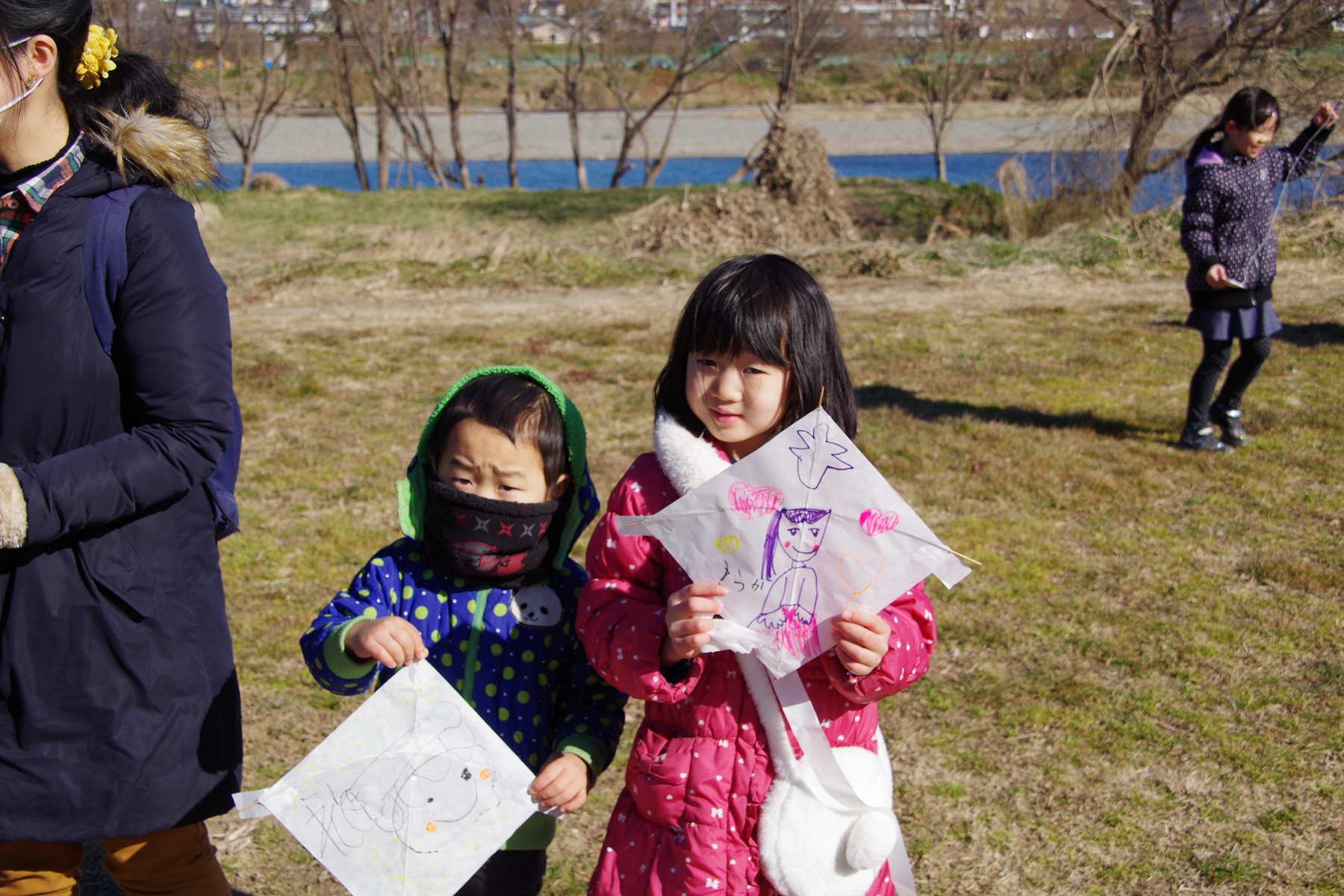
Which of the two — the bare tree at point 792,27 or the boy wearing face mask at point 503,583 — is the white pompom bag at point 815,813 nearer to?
the boy wearing face mask at point 503,583

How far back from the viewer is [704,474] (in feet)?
5.19

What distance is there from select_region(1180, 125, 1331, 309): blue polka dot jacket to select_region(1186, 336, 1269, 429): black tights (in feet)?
0.66

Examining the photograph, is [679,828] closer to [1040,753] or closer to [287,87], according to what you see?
[1040,753]

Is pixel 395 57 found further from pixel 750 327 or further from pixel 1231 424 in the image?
pixel 750 327

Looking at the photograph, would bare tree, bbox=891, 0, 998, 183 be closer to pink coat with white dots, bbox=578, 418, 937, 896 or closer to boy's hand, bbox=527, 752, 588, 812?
pink coat with white dots, bbox=578, 418, 937, 896

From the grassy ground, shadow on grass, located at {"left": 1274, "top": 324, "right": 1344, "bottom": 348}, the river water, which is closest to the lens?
the grassy ground

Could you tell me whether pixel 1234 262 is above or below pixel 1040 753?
above

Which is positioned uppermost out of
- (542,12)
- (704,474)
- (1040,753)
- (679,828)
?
(542,12)

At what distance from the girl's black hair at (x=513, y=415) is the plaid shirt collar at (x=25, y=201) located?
26.4 inches

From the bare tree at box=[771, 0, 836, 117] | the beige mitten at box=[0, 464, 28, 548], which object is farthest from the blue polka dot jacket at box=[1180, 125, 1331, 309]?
the bare tree at box=[771, 0, 836, 117]

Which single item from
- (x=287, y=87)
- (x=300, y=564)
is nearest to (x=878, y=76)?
(x=287, y=87)

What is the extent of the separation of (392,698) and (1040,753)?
6.86ft

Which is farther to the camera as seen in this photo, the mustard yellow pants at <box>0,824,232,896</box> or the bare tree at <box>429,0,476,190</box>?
the bare tree at <box>429,0,476,190</box>

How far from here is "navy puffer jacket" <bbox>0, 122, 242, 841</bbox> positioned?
5.04 feet
